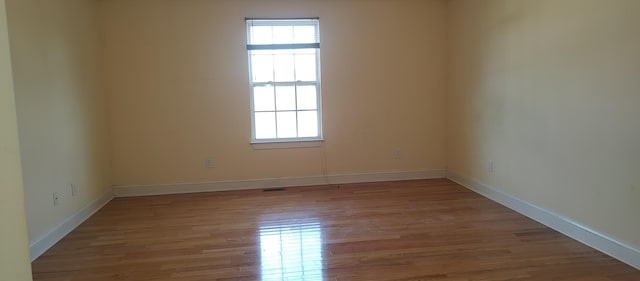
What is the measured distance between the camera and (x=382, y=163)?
5004 millimetres

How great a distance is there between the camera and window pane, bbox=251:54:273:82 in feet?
15.4

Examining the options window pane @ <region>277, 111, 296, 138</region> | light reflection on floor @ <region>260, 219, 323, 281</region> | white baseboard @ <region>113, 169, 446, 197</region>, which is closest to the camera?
light reflection on floor @ <region>260, 219, 323, 281</region>

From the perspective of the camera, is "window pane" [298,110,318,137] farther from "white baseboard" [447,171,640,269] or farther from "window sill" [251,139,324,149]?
"white baseboard" [447,171,640,269]

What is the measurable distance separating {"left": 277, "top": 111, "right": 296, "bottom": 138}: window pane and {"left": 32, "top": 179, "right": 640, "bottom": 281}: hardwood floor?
3.16 feet

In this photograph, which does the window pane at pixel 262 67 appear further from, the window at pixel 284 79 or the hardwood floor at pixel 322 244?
the hardwood floor at pixel 322 244

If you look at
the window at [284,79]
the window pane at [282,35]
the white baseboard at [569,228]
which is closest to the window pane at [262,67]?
the window at [284,79]

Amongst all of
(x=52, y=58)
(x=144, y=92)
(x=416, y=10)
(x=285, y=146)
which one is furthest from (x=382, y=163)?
(x=52, y=58)

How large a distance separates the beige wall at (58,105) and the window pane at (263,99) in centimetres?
173

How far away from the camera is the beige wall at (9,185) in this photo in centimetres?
102

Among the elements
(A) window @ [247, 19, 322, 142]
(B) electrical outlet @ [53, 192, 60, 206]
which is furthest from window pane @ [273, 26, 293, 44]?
(B) electrical outlet @ [53, 192, 60, 206]

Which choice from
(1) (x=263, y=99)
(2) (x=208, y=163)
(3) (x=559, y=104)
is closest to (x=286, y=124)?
(1) (x=263, y=99)

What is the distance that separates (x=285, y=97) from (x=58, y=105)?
2.39m

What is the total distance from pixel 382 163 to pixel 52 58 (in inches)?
147

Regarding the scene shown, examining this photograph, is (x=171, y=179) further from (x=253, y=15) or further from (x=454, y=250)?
(x=454, y=250)
